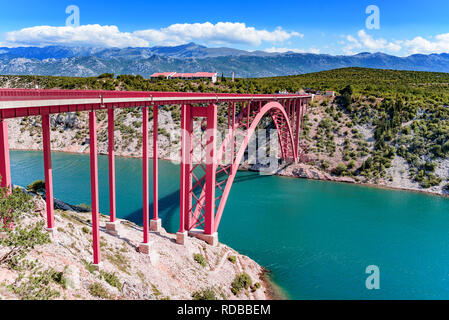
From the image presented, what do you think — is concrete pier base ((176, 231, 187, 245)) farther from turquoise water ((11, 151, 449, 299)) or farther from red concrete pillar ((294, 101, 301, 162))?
red concrete pillar ((294, 101, 301, 162))

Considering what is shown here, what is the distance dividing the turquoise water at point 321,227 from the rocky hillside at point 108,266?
3.28 metres

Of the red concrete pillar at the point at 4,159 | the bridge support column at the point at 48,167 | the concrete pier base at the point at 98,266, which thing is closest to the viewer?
the red concrete pillar at the point at 4,159

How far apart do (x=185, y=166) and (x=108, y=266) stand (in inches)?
262

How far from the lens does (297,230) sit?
82.7 ft

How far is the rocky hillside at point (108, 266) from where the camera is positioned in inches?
335

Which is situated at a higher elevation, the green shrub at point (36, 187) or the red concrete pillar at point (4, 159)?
the red concrete pillar at point (4, 159)

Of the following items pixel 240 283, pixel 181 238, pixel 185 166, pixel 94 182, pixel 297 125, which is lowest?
pixel 240 283

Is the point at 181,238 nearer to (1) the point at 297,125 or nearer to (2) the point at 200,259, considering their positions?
(2) the point at 200,259

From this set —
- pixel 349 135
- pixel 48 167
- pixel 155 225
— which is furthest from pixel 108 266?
pixel 349 135

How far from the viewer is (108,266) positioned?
1282 cm

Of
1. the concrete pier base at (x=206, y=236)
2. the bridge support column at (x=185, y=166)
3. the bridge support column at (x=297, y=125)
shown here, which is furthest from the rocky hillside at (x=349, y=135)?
the bridge support column at (x=185, y=166)

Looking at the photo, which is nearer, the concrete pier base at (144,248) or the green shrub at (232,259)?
the concrete pier base at (144,248)

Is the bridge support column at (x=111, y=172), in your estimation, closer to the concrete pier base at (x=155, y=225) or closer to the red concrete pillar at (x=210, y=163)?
the concrete pier base at (x=155, y=225)
